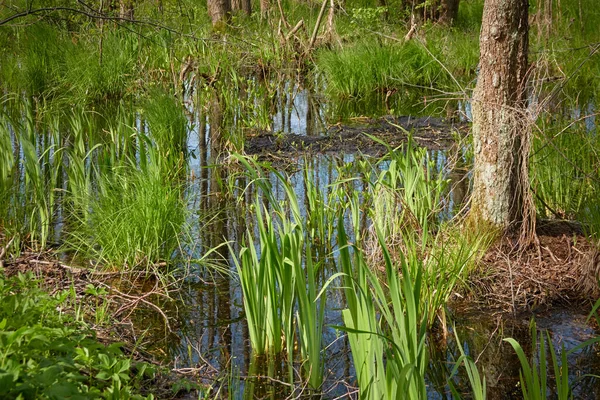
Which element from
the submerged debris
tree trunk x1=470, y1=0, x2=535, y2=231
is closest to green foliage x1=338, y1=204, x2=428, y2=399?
the submerged debris

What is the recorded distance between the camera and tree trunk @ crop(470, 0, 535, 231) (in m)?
4.59

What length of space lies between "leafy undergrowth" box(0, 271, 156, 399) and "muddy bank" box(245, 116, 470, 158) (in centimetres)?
485

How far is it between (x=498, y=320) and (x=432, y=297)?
48cm

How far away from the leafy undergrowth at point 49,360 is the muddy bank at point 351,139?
4847 millimetres

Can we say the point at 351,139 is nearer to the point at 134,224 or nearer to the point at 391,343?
the point at 134,224

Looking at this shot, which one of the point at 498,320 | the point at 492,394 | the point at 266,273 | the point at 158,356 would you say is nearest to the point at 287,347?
the point at 266,273

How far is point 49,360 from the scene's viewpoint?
8.00 ft

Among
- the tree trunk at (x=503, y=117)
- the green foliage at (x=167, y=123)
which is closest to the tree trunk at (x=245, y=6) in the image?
the green foliage at (x=167, y=123)

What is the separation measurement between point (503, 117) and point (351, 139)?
3846 millimetres

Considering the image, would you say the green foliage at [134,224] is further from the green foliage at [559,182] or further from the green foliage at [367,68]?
the green foliage at [367,68]

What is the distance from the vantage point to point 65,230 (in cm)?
544

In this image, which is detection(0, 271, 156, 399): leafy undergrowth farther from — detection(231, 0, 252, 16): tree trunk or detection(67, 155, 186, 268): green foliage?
detection(231, 0, 252, 16): tree trunk

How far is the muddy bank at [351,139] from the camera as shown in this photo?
802 centimetres

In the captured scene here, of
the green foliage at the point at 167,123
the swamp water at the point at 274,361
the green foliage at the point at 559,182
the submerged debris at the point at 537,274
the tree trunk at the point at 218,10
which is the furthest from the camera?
the tree trunk at the point at 218,10
